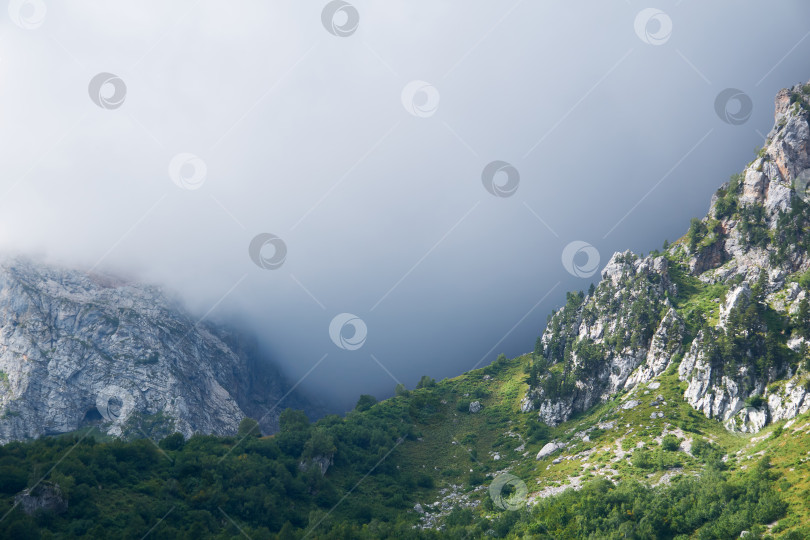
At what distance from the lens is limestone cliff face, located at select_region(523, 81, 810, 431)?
9319 cm

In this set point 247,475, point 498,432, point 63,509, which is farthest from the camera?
point 498,432

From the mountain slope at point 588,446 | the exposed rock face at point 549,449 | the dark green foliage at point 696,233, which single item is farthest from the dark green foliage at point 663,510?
the dark green foliage at point 696,233

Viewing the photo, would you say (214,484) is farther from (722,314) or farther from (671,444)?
(722,314)

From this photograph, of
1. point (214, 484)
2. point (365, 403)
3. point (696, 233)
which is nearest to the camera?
point (214, 484)

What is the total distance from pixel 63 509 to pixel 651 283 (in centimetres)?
13307

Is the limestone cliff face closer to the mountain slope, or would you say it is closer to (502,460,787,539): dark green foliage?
the mountain slope

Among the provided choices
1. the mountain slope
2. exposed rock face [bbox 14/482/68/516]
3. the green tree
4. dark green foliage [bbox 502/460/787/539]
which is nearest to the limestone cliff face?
the green tree

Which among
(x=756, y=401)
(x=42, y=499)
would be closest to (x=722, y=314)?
(x=756, y=401)

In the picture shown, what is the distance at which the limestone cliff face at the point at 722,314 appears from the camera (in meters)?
93.2

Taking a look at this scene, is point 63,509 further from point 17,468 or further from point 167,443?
point 167,443

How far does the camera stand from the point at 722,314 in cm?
10750

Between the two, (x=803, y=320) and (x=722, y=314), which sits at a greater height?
(x=803, y=320)

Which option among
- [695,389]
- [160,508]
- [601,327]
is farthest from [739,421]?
[160,508]

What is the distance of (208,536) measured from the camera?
78.9m
